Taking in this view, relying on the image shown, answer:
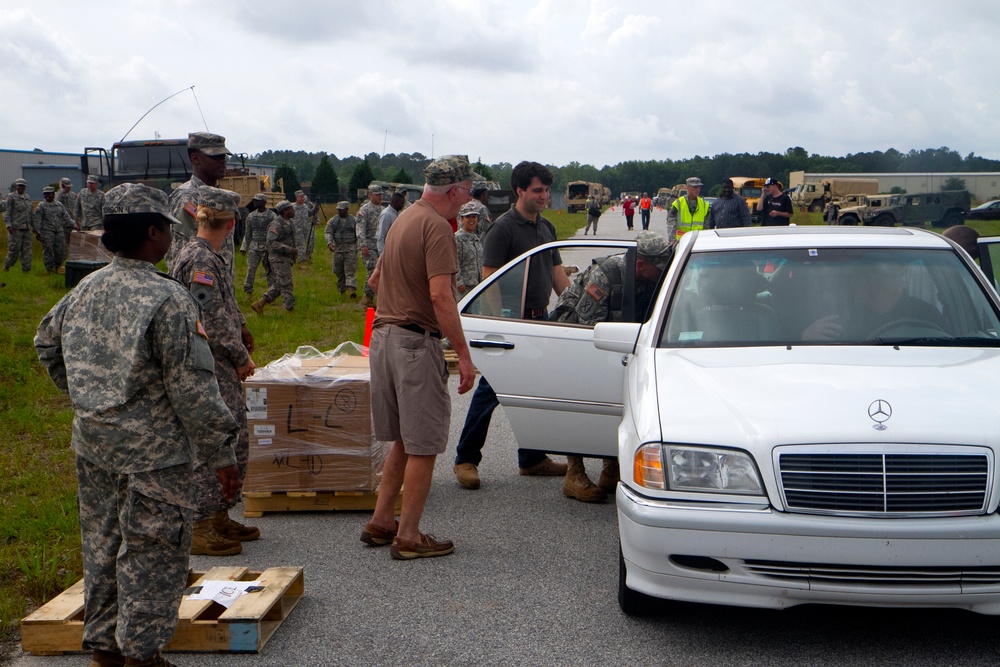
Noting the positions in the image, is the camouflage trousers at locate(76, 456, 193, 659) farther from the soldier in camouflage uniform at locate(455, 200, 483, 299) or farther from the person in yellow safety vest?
the person in yellow safety vest

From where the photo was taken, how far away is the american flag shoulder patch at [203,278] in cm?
518

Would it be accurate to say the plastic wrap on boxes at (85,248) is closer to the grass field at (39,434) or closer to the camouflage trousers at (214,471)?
the grass field at (39,434)

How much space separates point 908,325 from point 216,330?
341 cm

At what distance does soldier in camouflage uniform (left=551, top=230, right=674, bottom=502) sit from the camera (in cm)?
639

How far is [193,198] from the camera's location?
18.5ft

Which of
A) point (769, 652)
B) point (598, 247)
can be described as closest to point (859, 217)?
point (598, 247)

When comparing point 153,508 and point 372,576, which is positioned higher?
point 153,508

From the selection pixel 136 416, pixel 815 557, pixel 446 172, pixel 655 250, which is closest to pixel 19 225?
pixel 655 250

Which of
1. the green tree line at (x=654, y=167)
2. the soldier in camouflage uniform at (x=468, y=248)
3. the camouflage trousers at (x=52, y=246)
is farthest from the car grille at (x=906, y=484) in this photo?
the green tree line at (x=654, y=167)

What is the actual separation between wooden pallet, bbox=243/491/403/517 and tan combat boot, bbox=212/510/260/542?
0.45 meters

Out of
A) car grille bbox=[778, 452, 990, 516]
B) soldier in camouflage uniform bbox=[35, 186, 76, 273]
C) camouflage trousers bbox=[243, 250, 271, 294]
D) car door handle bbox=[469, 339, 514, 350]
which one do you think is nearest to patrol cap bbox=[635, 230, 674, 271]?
car door handle bbox=[469, 339, 514, 350]

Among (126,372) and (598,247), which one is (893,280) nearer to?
(598,247)

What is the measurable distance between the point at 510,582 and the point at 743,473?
157cm

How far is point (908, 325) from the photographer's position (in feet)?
15.6
